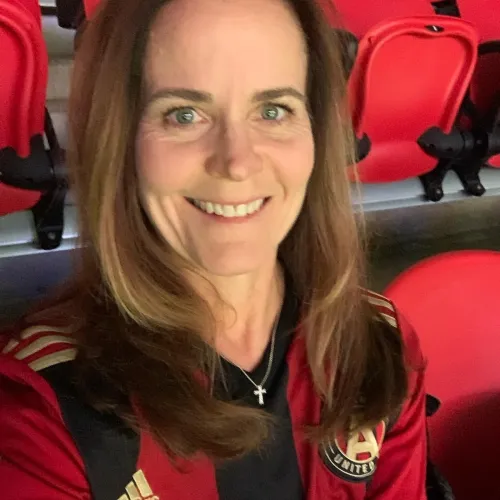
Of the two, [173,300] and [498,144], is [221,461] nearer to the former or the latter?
[173,300]

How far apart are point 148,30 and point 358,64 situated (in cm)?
124

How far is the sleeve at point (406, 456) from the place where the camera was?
1.08 m

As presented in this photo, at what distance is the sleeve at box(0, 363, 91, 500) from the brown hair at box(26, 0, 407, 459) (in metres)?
0.05

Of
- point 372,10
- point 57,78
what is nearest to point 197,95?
point 57,78

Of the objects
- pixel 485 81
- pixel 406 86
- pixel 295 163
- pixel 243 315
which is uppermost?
pixel 295 163

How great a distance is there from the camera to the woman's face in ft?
2.86

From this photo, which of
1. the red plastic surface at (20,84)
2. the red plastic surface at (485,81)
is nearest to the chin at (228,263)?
the red plastic surface at (20,84)

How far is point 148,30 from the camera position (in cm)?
89

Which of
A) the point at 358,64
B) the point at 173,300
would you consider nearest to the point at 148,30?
the point at 173,300

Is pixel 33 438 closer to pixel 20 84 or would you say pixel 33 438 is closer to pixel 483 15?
pixel 20 84

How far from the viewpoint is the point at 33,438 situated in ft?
2.71

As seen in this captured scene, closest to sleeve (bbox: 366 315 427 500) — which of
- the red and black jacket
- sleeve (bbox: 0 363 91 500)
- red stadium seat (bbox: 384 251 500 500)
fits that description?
the red and black jacket

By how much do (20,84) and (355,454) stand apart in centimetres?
120

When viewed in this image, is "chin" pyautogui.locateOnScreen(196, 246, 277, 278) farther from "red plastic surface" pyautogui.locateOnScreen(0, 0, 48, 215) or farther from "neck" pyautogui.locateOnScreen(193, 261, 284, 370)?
"red plastic surface" pyautogui.locateOnScreen(0, 0, 48, 215)
